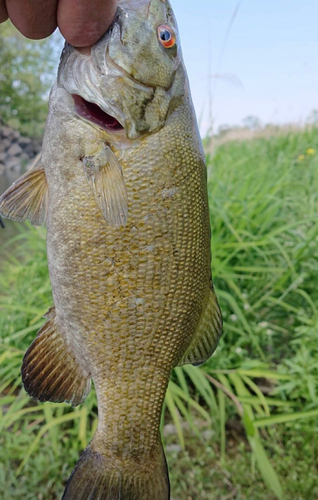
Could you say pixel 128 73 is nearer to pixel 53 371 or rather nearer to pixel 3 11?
pixel 3 11

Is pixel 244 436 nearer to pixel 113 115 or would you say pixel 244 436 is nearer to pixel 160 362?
pixel 160 362

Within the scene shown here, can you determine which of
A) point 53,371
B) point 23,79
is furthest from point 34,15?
point 23,79

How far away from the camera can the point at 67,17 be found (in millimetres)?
1068

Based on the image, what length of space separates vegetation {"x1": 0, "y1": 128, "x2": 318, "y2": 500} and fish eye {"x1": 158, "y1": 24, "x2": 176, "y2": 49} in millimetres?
1807

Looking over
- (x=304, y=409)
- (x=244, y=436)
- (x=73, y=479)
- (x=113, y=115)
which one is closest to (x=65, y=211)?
(x=113, y=115)

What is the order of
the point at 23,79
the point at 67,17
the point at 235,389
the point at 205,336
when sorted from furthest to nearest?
1. the point at 23,79
2. the point at 235,389
3. the point at 205,336
4. the point at 67,17

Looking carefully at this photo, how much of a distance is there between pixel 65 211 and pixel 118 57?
1.53 feet

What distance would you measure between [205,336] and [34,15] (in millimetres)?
1082

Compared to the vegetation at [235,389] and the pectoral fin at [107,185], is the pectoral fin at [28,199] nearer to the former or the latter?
the pectoral fin at [107,185]

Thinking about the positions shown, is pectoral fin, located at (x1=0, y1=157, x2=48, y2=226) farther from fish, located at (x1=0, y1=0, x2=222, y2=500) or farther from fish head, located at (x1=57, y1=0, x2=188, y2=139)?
fish head, located at (x1=57, y1=0, x2=188, y2=139)

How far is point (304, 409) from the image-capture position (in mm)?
2369

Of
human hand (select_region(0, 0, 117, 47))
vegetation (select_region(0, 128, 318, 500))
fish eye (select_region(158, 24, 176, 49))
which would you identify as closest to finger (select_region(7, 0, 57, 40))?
human hand (select_region(0, 0, 117, 47))

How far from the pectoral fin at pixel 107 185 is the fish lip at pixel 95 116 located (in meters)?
0.07

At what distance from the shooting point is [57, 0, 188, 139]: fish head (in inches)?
47.4
